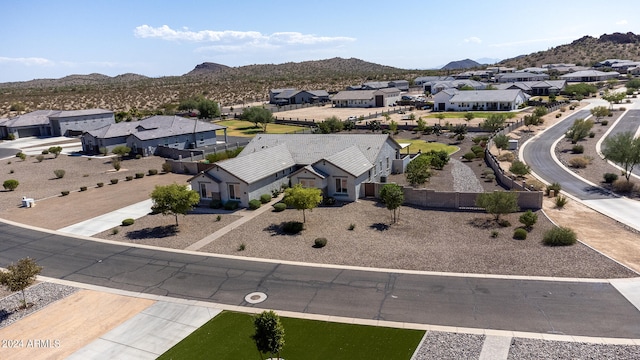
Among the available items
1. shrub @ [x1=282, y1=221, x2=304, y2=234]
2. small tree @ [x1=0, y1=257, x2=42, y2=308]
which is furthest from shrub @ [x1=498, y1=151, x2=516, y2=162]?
small tree @ [x1=0, y1=257, x2=42, y2=308]

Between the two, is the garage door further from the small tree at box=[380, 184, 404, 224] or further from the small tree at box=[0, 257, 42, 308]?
the small tree at box=[380, 184, 404, 224]

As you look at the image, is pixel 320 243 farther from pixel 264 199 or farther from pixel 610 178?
pixel 610 178

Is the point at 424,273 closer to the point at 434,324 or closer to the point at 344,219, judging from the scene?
the point at 434,324

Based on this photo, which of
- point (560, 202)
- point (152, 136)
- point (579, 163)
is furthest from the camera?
point (152, 136)

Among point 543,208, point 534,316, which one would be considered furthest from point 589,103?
point 534,316

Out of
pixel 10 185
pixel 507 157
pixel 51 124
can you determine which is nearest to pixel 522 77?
pixel 507 157
